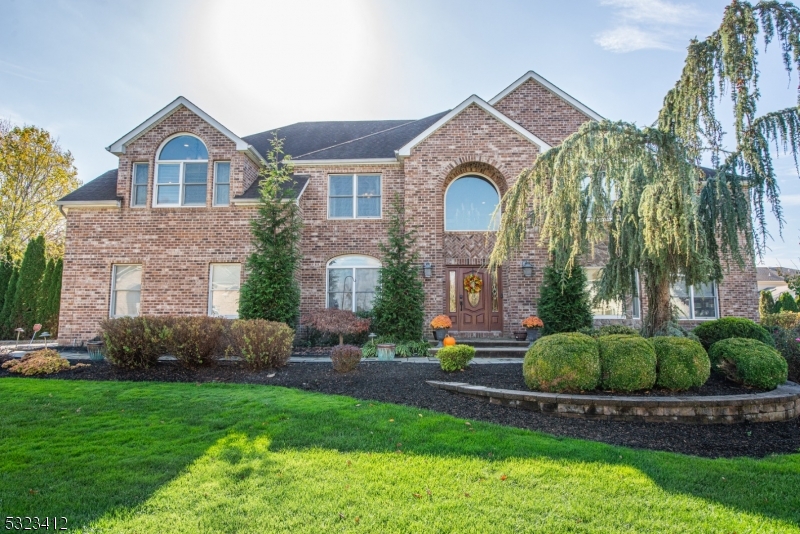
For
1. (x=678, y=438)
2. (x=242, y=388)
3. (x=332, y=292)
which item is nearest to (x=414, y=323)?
(x=332, y=292)

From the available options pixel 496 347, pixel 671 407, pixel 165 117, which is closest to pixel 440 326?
pixel 496 347

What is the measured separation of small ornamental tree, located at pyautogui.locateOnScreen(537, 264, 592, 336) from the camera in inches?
463

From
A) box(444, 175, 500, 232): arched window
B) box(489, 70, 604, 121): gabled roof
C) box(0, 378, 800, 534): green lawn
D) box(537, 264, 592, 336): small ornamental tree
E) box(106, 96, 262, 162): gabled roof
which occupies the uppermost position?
box(489, 70, 604, 121): gabled roof

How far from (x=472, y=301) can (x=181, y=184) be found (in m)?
9.71

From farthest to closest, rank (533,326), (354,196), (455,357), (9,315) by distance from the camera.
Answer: (9,315)
(354,196)
(533,326)
(455,357)

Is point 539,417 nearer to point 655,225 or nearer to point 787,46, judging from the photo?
point 655,225

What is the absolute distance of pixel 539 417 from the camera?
564cm

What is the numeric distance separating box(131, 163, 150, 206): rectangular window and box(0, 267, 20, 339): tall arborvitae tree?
895 cm

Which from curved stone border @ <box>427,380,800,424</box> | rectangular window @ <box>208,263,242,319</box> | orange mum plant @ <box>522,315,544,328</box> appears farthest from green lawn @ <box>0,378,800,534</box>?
rectangular window @ <box>208,263,242,319</box>

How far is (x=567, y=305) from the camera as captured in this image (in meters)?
11.8

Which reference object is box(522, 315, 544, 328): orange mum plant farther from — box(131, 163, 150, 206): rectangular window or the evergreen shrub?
box(131, 163, 150, 206): rectangular window

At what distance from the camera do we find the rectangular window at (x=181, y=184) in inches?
525

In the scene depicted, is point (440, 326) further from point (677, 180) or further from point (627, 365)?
point (677, 180)

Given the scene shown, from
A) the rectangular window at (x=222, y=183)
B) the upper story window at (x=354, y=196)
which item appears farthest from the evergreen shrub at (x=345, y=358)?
the rectangular window at (x=222, y=183)
